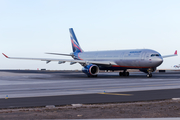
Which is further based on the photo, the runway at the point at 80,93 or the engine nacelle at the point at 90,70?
the engine nacelle at the point at 90,70

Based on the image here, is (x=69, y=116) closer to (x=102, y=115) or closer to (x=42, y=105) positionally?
(x=102, y=115)

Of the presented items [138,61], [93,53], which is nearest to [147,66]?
[138,61]

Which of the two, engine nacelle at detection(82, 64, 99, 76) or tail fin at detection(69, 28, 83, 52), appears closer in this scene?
engine nacelle at detection(82, 64, 99, 76)

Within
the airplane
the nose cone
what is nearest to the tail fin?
the airplane

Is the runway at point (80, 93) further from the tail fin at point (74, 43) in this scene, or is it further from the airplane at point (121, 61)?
the tail fin at point (74, 43)

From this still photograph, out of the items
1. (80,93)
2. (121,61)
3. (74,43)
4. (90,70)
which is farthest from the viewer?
(74,43)

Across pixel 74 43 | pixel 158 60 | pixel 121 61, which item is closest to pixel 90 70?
pixel 121 61

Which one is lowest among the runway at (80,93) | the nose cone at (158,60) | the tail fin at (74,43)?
the runway at (80,93)

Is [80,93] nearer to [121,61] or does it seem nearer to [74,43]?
[121,61]

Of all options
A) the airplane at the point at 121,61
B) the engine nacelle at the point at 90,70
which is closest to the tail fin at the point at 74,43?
the airplane at the point at 121,61

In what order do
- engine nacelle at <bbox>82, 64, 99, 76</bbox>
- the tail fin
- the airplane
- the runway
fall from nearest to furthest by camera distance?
1. the runway
2. the airplane
3. engine nacelle at <bbox>82, 64, 99, 76</bbox>
4. the tail fin

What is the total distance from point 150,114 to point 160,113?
433 mm

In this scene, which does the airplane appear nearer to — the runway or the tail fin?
the tail fin

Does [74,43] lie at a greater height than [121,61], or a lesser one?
greater
